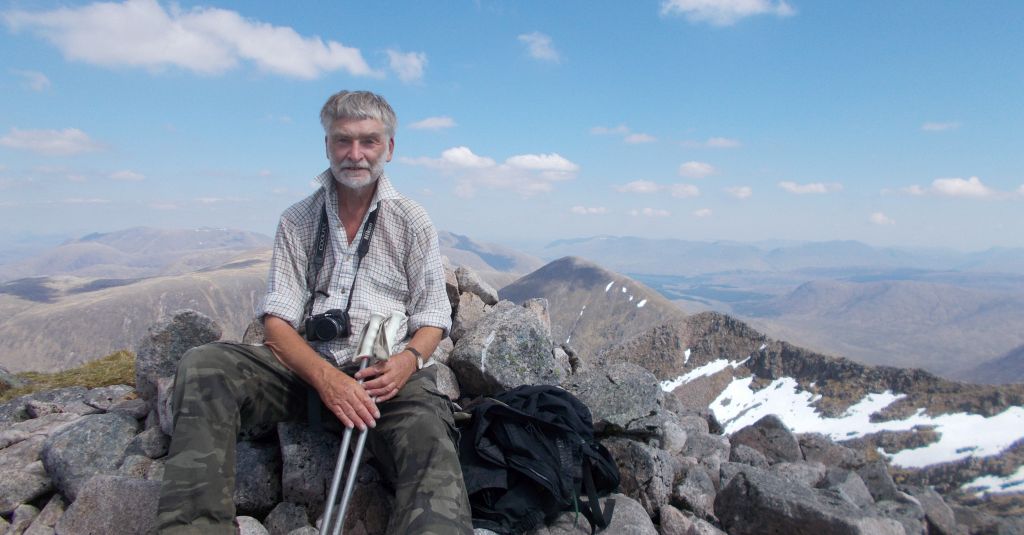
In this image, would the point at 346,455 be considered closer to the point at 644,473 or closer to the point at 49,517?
the point at 49,517

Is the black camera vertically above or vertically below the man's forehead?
below

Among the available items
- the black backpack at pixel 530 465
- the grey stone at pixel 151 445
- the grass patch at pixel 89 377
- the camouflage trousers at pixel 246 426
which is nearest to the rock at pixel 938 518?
the black backpack at pixel 530 465

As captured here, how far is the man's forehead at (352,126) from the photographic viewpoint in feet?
21.1

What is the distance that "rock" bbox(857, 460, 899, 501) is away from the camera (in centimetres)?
1458

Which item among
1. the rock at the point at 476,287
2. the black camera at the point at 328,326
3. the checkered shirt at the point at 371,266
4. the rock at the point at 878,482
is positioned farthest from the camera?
the rock at the point at 878,482

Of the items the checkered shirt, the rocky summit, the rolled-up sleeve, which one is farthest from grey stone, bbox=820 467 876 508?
the rolled-up sleeve

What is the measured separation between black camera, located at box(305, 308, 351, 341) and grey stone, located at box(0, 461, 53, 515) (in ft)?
13.3

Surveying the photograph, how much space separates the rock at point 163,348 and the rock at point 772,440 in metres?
14.7

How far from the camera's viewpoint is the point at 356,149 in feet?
21.2

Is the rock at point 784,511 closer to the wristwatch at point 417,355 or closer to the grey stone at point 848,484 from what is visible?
the wristwatch at point 417,355

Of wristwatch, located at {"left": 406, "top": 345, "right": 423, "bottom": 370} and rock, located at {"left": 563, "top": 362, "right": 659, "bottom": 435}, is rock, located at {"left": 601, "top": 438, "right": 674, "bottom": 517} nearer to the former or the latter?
rock, located at {"left": 563, "top": 362, "right": 659, "bottom": 435}

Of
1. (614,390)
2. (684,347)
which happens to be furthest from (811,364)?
(614,390)

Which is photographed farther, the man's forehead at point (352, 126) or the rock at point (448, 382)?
the rock at point (448, 382)

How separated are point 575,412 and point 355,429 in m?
2.66
